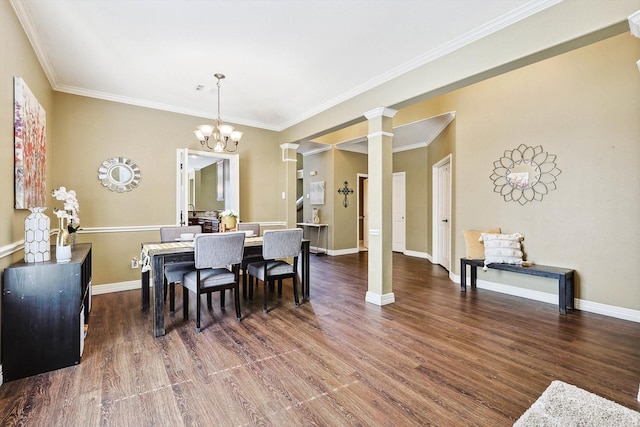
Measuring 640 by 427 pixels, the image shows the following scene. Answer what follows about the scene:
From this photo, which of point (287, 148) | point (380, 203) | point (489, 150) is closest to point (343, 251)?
point (287, 148)

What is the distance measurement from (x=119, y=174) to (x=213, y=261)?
2.46 m

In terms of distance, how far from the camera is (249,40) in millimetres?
2854

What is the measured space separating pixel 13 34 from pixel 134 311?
9.10 feet

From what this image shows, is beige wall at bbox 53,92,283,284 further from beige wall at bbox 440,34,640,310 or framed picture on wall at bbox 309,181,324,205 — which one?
beige wall at bbox 440,34,640,310

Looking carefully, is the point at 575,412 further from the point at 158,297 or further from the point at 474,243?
the point at 158,297

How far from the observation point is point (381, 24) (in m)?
2.61

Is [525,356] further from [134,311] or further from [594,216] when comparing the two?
[134,311]

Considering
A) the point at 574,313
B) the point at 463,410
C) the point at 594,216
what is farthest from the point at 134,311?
the point at 594,216

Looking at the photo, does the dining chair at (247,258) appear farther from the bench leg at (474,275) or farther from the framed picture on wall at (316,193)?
the framed picture on wall at (316,193)

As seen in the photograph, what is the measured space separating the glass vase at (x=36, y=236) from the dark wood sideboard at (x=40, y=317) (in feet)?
0.26

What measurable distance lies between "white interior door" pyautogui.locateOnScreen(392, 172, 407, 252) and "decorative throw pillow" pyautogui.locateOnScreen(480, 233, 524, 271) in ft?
11.7

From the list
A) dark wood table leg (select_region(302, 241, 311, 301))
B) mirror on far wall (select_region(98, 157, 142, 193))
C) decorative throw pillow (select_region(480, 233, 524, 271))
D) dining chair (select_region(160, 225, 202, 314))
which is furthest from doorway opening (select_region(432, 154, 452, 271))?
mirror on far wall (select_region(98, 157, 142, 193))

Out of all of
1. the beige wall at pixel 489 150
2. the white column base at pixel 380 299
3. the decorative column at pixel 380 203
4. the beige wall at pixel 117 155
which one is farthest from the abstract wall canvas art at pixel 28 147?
the white column base at pixel 380 299

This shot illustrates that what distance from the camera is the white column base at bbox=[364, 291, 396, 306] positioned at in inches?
145
